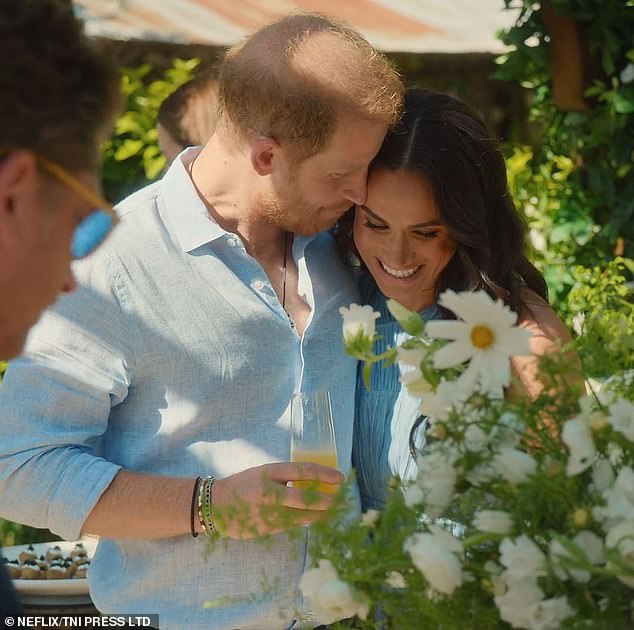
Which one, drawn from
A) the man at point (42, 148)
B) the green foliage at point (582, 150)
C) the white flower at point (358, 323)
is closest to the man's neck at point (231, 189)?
the white flower at point (358, 323)

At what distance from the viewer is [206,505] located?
1840 mm

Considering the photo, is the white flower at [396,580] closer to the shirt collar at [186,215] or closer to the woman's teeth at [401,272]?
the shirt collar at [186,215]

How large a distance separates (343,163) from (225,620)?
0.84 m

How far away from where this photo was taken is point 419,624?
1.05 metres

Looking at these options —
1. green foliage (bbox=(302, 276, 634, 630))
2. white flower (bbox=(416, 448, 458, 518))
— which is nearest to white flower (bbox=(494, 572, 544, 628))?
green foliage (bbox=(302, 276, 634, 630))

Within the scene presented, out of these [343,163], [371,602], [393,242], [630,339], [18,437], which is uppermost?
[630,339]

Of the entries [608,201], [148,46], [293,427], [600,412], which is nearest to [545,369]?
[600,412]

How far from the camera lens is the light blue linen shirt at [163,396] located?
6.06 ft

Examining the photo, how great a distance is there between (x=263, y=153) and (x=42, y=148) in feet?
3.49

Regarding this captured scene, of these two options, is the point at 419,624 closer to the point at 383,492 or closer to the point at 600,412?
the point at 600,412

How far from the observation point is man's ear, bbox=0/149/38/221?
944 millimetres

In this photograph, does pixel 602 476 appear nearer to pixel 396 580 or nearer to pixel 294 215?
pixel 396 580

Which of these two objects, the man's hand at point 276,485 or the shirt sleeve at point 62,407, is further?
the shirt sleeve at point 62,407

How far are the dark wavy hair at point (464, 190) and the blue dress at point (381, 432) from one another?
14 centimetres
